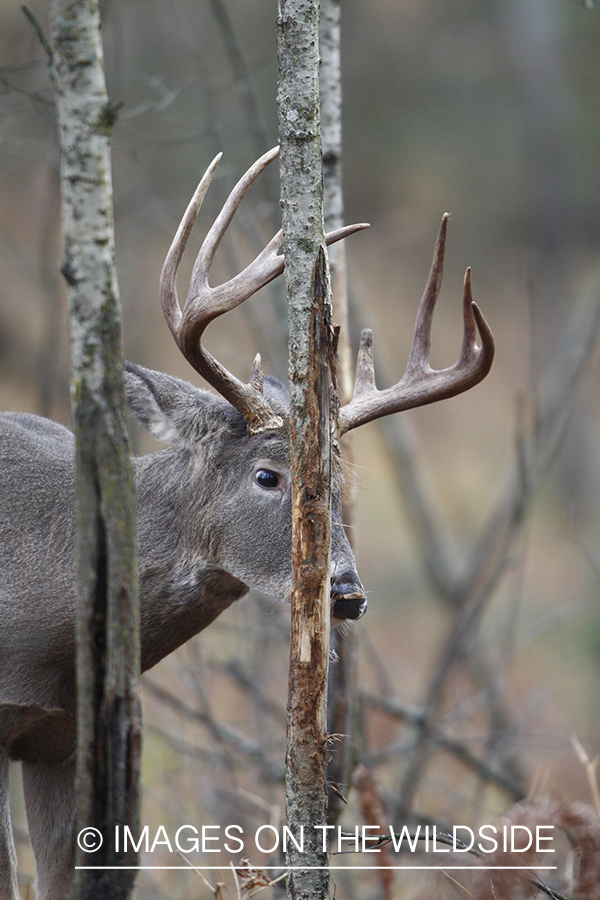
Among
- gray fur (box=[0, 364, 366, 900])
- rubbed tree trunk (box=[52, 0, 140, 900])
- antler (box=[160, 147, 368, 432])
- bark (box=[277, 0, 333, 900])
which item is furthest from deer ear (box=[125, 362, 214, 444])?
rubbed tree trunk (box=[52, 0, 140, 900])

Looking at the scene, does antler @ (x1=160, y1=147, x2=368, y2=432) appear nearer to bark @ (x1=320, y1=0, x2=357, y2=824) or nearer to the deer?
the deer

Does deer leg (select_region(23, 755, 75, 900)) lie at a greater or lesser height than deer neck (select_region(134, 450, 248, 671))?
lesser

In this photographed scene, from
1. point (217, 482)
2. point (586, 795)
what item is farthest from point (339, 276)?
point (586, 795)

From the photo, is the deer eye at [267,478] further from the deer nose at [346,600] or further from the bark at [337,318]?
the bark at [337,318]

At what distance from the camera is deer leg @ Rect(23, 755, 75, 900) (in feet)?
12.1

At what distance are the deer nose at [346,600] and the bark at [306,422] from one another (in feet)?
1.63

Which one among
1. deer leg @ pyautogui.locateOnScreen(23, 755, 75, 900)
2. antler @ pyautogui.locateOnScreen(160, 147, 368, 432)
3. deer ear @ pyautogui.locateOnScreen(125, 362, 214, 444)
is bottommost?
deer leg @ pyautogui.locateOnScreen(23, 755, 75, 900)

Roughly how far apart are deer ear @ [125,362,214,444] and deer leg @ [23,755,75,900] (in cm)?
128

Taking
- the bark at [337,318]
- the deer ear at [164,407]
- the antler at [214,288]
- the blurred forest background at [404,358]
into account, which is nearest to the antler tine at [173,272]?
the antler at [214,288]

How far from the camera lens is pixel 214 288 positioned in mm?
3133

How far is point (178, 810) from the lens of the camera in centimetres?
567

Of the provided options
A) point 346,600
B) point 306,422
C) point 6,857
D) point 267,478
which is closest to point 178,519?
point 267,478

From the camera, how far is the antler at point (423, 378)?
3262 millimetres

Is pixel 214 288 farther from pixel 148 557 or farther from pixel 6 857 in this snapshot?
pixel 6 857
